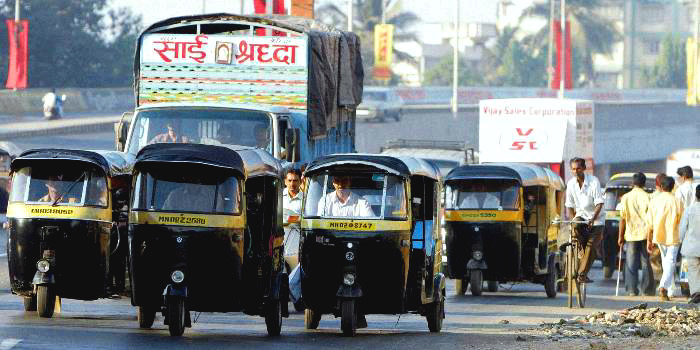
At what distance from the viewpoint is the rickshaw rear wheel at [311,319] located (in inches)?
627

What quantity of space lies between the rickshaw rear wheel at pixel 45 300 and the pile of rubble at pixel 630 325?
15.5ft

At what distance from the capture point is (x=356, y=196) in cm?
1545

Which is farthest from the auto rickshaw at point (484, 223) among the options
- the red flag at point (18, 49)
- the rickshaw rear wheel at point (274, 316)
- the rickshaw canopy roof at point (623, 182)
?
the red flag at point (18, 49)

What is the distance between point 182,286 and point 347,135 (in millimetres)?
12605

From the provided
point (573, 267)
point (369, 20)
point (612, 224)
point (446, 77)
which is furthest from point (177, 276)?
point (446, 77)

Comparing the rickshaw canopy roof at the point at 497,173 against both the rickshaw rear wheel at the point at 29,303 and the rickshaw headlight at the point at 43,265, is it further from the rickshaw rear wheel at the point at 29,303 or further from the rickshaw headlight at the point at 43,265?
the rickshaw headlight at the point at 43,265

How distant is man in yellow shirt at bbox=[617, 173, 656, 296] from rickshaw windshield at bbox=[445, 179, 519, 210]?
5.62 ft

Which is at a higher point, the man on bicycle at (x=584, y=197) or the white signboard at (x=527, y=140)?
the white signboard at (x=527, y=140)

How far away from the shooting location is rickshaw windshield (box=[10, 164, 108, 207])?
1523 cm

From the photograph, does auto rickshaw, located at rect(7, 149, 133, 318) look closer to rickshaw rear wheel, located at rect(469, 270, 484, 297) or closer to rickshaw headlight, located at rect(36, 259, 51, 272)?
rickshaw headlight, located at rect(36, 259, 51, 272)

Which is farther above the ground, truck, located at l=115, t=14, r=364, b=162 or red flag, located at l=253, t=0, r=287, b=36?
red flag, located at l=253, t=0, r=287, b=36

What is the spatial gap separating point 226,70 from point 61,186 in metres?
7.28

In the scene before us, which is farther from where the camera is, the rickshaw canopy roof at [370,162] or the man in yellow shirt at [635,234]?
the man in yellow shirt at [635,234]

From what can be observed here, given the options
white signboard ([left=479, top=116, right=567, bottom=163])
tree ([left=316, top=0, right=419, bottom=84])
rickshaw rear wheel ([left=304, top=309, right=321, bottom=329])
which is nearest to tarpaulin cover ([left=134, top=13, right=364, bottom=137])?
rickshaw rear wheel ([left=304, top=309, right=321, bottom=329])
